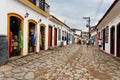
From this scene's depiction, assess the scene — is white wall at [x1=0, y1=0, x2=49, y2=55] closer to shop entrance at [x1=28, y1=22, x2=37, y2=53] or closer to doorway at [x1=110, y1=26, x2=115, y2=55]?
shop entrance at [x1=28, y1=22, x2=37, y2=53]

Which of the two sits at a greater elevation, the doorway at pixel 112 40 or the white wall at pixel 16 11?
the white wall at pixel 16 11

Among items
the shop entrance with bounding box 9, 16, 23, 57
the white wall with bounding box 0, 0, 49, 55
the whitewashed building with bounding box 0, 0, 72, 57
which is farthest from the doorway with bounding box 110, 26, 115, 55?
the shop entrance with bounding box 9, 16, 23, 57

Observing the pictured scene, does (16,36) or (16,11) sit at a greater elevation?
(16,11)

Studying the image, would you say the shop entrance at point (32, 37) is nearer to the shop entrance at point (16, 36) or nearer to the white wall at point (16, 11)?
the white wall at point (16, 11)

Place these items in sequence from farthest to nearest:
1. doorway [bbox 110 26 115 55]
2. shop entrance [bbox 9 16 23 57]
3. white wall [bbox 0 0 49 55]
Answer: doorway [bbox 110 26 115 55] < shop entrance [bbox 9 16 23 57] < white wall [bbox 0 0 49 55]

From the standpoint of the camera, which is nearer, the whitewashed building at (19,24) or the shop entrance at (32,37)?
the whitewashed building at (19,24)

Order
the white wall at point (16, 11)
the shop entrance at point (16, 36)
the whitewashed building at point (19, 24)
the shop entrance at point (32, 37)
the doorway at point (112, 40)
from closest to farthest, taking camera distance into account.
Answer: the white wall at point (16, 11) < the whitewashed building at point (19, 24) < the shop entrance at point (16, 36) < the shop entrance at point (32, 37) < the doorway at point (112, 40)

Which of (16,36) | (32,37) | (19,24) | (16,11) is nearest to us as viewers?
(16,11)

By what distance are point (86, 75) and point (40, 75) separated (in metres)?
1.74

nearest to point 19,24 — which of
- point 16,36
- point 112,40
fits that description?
point 16,36

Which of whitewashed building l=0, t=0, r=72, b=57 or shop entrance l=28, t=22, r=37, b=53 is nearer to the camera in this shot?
whitewashed building l=0, t=0, r=72, b=57

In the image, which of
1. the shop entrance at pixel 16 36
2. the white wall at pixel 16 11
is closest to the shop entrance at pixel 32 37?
the white wall at pixel 16 11

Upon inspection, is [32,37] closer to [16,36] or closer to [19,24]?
[19,24]

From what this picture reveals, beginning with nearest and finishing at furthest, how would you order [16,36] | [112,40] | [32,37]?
1. [16,36]
2. [32,37]
3. [112,40]
